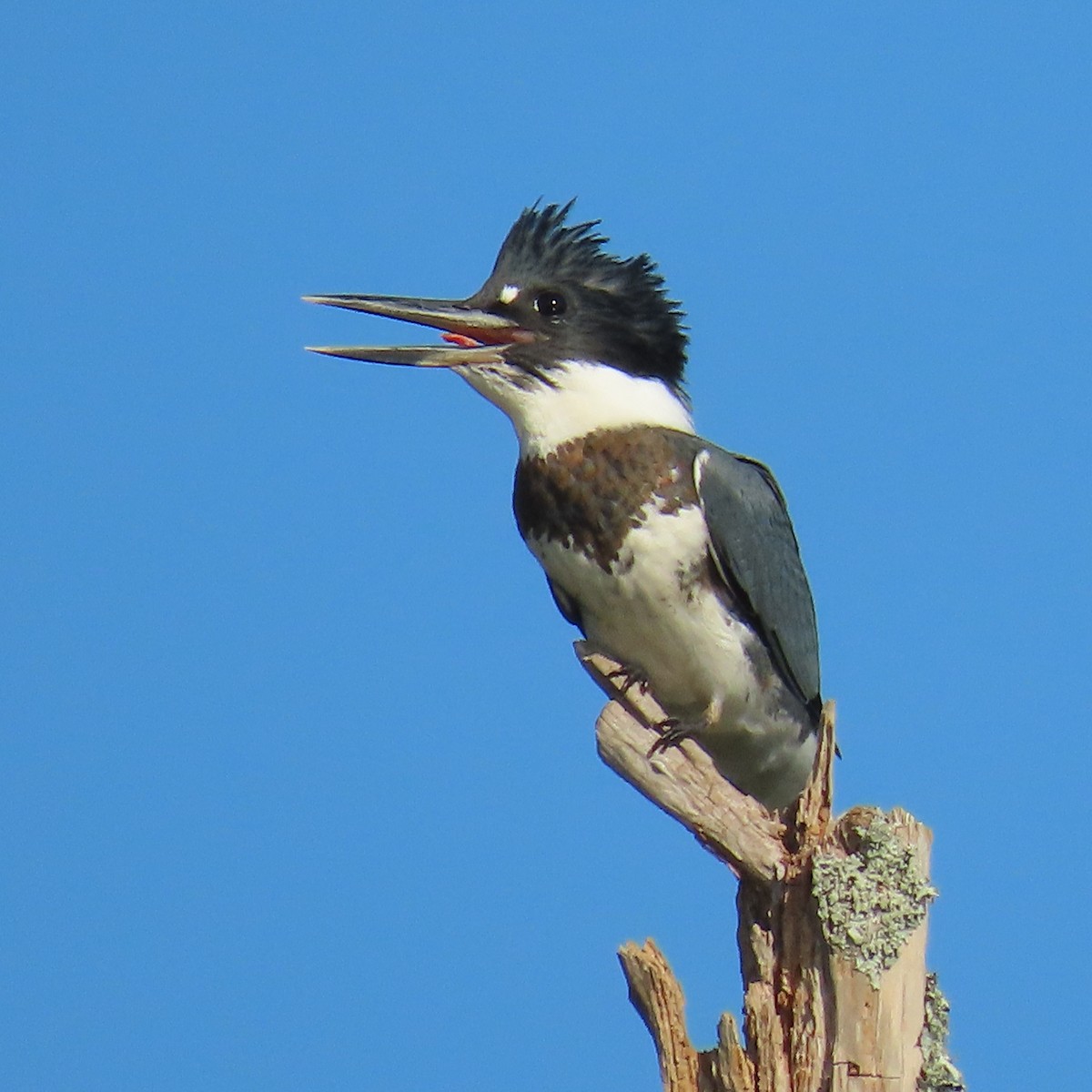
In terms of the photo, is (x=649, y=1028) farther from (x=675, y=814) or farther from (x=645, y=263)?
(x=645, y=263)

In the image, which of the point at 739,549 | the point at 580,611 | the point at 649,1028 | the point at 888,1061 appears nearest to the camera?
the point at 888,1061

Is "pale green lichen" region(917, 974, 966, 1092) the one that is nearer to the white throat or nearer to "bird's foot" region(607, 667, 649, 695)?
"bird's foot" region(607, 667, 649, 695)

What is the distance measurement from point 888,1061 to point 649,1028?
399 mm

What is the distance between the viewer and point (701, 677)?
322 centimetres

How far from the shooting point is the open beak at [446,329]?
3.22m

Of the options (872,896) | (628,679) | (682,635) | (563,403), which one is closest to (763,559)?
(682,635)

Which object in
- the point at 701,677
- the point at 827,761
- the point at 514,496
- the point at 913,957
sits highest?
the point at 514,496

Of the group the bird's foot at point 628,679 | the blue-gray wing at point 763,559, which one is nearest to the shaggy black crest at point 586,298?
the blue-gray wing at point 763,559

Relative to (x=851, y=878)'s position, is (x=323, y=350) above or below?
above

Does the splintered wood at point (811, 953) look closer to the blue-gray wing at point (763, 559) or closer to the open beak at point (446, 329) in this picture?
the blue-gray wing at point (763, 559)

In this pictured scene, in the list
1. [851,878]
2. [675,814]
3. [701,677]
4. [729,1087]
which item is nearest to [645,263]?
[701,677]

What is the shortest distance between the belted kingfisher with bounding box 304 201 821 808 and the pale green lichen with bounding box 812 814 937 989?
459 mm

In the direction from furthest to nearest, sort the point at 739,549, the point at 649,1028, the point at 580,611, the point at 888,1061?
the point at 580,611 < the point at 739,549 < the point at 649,1028 < the point at 888,1061

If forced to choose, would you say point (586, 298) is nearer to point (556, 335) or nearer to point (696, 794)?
point (556, 335)
